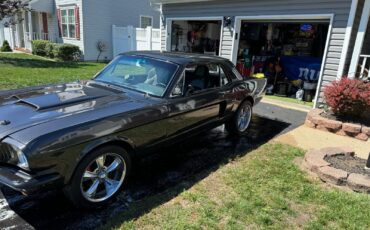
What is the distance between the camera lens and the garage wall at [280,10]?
684cm

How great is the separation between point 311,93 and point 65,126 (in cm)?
765

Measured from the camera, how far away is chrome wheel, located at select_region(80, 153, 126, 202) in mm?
2992

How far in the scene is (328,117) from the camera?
20.3 feet

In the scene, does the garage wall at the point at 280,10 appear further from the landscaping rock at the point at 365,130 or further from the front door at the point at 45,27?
the front door at the point at 45,27

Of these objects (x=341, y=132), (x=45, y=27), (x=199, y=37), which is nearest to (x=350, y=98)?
(x=341, y=132)

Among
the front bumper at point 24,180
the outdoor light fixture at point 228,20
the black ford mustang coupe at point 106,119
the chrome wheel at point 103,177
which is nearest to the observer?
the front bumper at point 24,180

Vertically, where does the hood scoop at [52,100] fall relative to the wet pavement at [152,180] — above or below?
above

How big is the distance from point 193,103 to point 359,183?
7.73ft

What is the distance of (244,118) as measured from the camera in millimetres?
5719

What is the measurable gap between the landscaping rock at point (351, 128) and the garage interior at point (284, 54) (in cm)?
289

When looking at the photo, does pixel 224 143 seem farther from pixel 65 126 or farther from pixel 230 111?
pixel 65 126

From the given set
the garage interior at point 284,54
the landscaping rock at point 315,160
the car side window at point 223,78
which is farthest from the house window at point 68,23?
the landscaping rock at point 315,160

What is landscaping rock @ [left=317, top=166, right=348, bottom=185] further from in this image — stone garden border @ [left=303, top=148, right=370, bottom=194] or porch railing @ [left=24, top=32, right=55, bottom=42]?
porch railing @ [left=24, top=32, right=55, bottom=42]

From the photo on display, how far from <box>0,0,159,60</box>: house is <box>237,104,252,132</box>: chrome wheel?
13.0m
